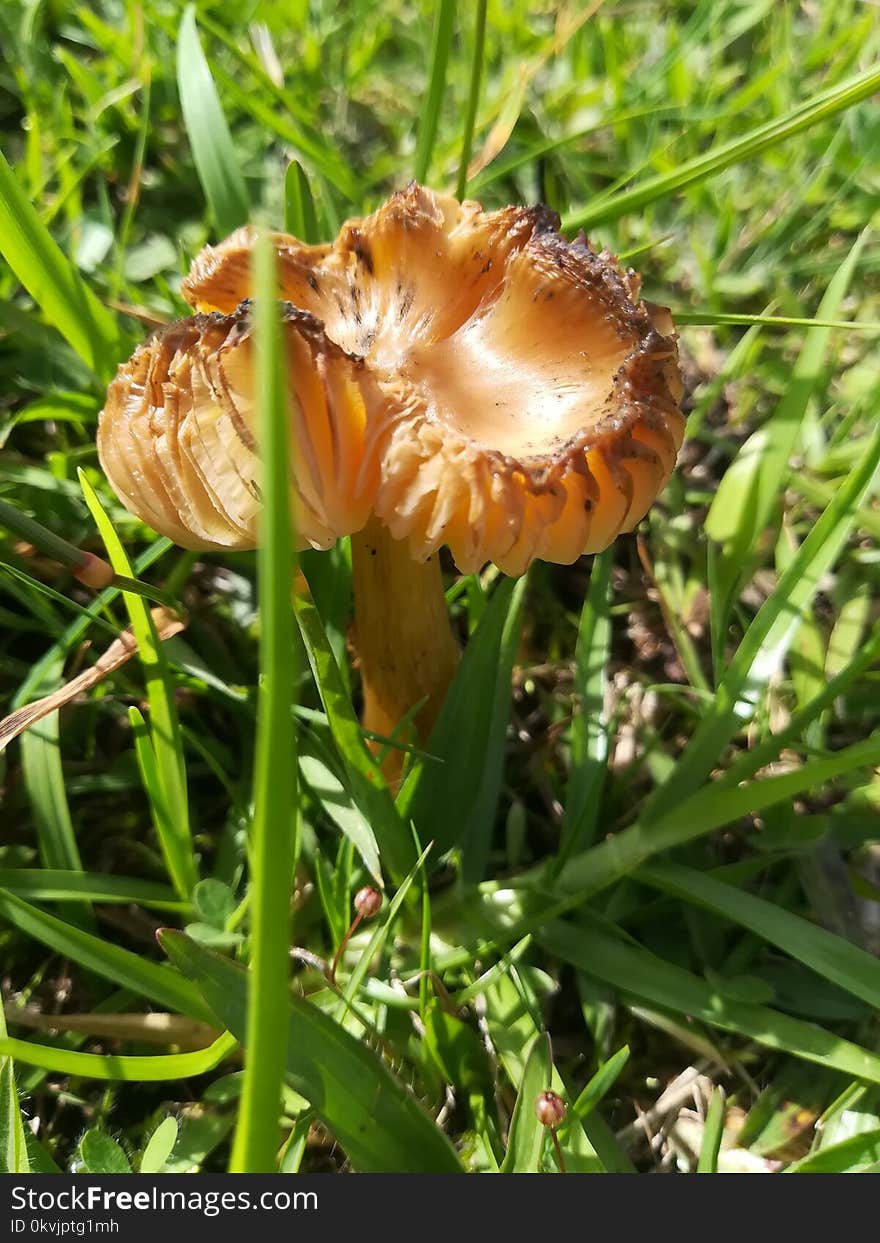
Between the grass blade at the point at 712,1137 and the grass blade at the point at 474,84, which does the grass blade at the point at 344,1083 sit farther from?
the grass blade at the point at 474,84

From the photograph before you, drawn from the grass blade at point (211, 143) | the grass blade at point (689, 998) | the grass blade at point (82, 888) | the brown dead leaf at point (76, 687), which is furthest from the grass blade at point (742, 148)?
the grass blade at point (82, 888)

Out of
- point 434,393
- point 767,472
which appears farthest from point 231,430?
point 767,472

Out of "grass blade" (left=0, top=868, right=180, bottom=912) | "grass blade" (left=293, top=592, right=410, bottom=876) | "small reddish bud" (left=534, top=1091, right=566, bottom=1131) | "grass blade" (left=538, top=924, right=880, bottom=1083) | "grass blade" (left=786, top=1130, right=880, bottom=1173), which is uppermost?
"grass blade" (left=293, top=592, right=410, bottom=876)

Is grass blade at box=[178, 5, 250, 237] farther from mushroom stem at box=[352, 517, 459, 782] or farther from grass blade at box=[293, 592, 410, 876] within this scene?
grass blade at box=[293, 592, 410, 876]

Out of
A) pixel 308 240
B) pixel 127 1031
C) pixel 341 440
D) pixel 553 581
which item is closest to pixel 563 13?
pixel 308 240

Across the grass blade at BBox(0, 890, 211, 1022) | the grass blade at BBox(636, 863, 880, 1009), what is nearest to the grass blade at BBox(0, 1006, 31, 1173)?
the grass blade at BBox(0, 890, 211, 1022)

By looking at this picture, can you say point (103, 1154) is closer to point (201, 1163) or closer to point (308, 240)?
point (201, 1163)

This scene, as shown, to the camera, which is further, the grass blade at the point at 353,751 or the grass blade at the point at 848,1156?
the grass blade at the point at 353,751
